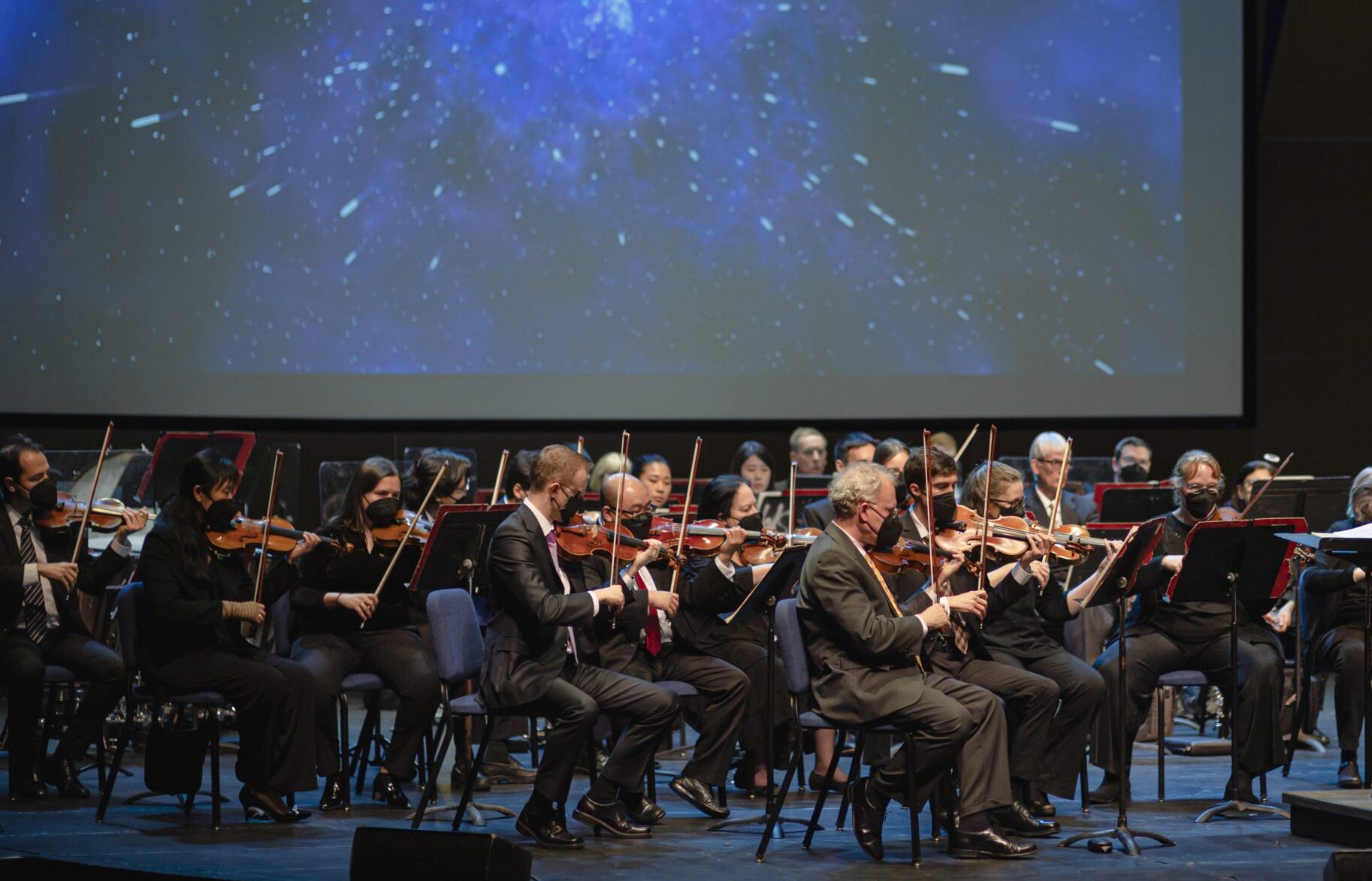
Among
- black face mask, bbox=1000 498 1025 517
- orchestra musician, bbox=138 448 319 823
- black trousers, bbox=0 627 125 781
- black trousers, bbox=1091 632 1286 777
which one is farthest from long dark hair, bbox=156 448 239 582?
black trousers, bbox=1091 632 1286 777

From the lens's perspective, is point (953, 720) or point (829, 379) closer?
point (953, 720)

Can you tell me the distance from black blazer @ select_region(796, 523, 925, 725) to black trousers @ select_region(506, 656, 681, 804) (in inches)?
23.1

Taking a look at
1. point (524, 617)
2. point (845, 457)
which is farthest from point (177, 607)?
point (845, 457)

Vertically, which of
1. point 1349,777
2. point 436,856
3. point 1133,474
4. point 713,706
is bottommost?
point 1349,777

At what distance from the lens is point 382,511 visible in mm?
5559

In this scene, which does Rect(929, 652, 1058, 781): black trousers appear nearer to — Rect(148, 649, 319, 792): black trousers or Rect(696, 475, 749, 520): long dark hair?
Rect(696, 475, 749, 520): long dark hair

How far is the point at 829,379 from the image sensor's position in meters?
9.00

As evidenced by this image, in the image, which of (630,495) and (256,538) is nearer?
(256,538)

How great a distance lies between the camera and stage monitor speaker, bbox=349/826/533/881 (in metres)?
3.48

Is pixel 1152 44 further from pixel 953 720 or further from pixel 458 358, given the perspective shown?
pixel 953 720

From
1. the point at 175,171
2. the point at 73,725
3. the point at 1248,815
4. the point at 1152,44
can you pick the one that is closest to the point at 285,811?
the point at 73,725

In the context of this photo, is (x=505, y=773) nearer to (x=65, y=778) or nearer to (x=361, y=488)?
(x=361, y=488)

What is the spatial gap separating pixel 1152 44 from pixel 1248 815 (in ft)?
16.7

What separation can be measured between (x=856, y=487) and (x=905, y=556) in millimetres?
420
